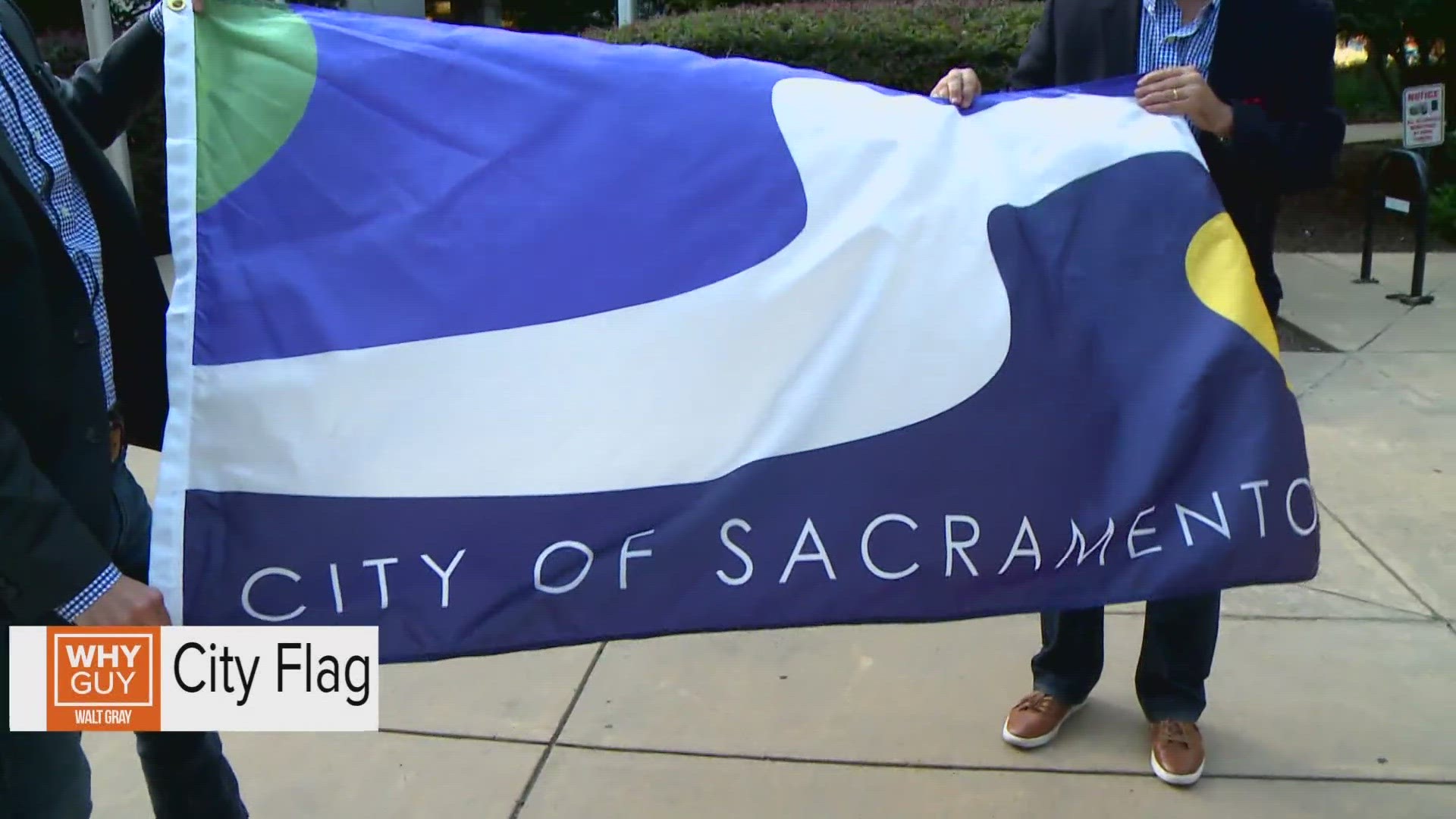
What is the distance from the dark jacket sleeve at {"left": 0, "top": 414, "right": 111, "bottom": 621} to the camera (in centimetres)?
168

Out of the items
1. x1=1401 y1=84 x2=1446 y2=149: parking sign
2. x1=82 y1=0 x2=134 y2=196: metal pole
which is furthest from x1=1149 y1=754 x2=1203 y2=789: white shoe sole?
x1=1401 y1=84 x2=1446 y2=149: parking sign

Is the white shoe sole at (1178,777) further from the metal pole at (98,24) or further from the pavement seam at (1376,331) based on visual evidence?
the metal pole at (98,24)

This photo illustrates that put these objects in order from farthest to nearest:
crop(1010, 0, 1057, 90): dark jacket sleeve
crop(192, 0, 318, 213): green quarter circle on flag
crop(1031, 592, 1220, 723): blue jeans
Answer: crop(1010, 0, 1057, 90): dark jacket sleeve, crop(1031, 592, 1220, 723): blue jeans, crop(192, 0, 318, 213): green quarter circle on flag

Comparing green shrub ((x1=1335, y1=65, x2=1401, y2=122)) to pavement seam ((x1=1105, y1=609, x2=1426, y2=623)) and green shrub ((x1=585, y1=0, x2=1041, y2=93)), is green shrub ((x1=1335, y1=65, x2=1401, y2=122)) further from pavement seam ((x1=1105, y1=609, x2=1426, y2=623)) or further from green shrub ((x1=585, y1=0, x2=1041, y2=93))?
pavement seam ((x1=1105, y1=609, x2=1426, y2=623))

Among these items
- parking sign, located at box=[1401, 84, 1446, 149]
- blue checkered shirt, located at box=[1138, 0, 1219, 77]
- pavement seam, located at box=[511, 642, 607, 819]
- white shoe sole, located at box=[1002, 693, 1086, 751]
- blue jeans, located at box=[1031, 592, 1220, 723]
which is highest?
blue checkered shirt, located at box=[1138, 0, 1219, 77]

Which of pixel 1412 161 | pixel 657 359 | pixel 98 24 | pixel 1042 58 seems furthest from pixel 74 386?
pixel 1412 161

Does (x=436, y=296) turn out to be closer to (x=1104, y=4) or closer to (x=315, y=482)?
(x=315, y=482)

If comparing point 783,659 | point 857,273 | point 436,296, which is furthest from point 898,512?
point 783,659

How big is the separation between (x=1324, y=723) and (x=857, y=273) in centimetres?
188

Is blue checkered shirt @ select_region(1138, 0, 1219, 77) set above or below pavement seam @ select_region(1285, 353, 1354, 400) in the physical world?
above

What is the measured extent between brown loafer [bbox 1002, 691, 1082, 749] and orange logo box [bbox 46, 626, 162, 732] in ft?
6.43

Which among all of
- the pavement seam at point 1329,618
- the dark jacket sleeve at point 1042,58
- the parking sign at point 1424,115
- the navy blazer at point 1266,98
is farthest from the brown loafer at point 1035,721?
the parking sign at point 1424,115

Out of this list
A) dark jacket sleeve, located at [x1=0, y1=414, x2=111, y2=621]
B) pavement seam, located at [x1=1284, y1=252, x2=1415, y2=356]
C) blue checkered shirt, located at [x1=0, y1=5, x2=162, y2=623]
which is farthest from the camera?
pavement seam, located at [x1=1284, y1=252, x2=1415, y2=356]

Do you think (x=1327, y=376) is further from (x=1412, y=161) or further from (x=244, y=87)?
(x=244, y=87)
